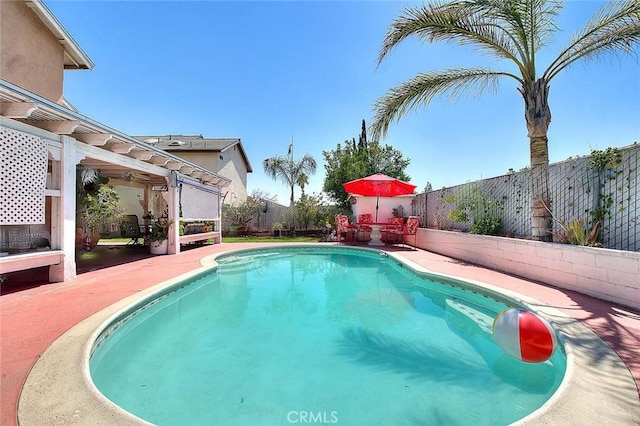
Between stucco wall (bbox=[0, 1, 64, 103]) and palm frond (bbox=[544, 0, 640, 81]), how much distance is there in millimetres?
13159

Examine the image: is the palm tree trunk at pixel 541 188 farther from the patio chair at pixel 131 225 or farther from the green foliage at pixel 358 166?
the patio chair at pixel 131 225

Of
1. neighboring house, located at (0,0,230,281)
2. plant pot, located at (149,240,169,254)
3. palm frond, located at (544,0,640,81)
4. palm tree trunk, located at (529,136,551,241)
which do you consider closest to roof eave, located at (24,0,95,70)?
neighboring house, located at (0,0,230,281)

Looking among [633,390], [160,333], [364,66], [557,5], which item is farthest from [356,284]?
[364,66]

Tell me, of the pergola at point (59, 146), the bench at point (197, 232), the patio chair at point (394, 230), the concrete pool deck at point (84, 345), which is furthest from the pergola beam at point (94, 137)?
the patio chair at point (394, 230)

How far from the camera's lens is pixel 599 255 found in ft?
16.3

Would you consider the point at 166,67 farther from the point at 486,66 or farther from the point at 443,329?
the point at 443,329

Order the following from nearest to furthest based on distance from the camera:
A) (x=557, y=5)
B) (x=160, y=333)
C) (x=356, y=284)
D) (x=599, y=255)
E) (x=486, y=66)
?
(x=160, y=333)
(x=599, y=255)
(x=557, y=5)
(x=486, y=66)
(x=356, y=284)

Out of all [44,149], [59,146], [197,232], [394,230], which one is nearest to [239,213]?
[197,232]

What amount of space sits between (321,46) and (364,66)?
7.09 ft

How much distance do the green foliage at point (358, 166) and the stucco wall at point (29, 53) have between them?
562 inches

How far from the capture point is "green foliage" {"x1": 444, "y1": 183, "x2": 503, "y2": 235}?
29.0 feet

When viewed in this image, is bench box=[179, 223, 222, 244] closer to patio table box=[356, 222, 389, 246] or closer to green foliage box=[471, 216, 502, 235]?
patio table box=[356, 222, 389, 246]

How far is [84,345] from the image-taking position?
317 cm

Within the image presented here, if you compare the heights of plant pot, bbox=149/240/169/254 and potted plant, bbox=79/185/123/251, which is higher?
potted plant, bbox=79/185/123/251
